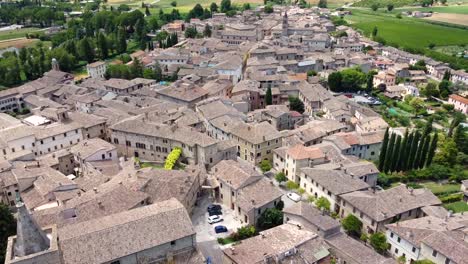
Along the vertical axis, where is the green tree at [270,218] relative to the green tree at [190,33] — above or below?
below

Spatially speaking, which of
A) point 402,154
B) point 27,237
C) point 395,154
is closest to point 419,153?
point 402,154

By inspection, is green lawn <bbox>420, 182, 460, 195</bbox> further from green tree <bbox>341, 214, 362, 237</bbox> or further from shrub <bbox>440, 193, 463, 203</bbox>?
green tree <bbox>341, 214, 362, 237</bbox>

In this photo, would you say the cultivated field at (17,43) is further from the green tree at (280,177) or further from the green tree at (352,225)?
the green tree at (352,225)

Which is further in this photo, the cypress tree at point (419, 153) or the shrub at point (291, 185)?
the cypress tree at point (419, 153)

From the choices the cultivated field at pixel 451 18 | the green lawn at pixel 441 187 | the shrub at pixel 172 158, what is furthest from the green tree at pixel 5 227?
the cultivated field at pixel 451 18

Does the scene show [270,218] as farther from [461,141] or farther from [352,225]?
[461,141]

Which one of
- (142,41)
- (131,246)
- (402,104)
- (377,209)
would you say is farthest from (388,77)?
(131,246)
